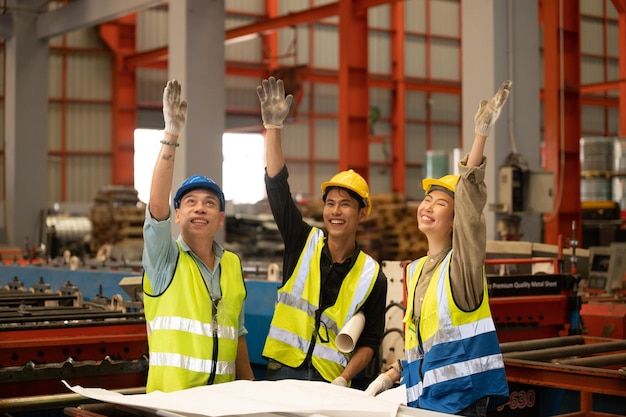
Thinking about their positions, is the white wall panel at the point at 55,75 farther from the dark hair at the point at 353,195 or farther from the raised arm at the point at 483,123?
the raised arm at the point at 483,123

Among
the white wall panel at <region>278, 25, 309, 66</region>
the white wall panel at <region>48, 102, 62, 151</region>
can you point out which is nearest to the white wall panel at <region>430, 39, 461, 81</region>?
the white wall panel at <region>278, 25, 309, 66</region>

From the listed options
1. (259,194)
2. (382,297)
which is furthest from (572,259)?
(259,194)

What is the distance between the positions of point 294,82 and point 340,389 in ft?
56.5

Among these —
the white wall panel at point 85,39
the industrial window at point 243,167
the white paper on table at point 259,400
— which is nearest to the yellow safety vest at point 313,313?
the white paper on table at point 259,400

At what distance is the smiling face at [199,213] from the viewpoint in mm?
3572

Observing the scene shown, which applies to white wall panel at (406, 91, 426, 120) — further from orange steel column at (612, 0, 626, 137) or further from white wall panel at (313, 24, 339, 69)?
orange steel column at (612, 0, 626, 137)

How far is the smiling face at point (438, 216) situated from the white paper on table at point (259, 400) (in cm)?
72

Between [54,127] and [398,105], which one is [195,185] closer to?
[54,127]

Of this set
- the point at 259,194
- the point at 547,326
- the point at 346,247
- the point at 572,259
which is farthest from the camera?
the point at 259,194

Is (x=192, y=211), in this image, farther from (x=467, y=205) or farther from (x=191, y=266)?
(x=467, y=205)

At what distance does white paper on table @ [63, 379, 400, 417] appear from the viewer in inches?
105

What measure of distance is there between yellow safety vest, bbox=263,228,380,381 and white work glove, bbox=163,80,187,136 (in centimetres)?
83

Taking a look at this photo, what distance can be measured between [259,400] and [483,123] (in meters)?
1.30

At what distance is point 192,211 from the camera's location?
11.7 feet
